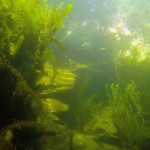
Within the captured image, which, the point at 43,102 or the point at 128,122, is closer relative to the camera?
the point at 128,122

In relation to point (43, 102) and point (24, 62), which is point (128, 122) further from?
point (24, 62)

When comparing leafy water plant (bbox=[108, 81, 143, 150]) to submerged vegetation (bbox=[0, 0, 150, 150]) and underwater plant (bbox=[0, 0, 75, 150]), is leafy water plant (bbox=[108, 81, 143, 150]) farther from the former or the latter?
underwater plant (bbox=[0, 0, 75, 150])

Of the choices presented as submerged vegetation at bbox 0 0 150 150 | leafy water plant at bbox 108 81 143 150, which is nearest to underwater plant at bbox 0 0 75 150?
submerged vegetation at bbox 0 0 150 150

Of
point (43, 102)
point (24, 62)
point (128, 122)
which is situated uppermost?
point (24, 62)

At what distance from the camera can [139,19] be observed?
20.4 meters

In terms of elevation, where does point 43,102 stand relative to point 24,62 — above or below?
below

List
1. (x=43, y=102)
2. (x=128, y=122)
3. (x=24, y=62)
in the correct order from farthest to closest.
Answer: (x=43, y=102) → (x=128, y=122) → (x=24, y=62)

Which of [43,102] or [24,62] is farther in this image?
[43,102]

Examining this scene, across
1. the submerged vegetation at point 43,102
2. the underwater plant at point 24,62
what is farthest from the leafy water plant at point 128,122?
the underwater plant at point 24,62

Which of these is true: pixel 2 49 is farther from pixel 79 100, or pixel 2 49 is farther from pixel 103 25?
pixel 103 25

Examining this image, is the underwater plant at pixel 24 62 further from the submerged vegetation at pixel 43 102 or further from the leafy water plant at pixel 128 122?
the leafy water plant at pixel 128 122

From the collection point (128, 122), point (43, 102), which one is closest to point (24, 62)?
point (43, 102)

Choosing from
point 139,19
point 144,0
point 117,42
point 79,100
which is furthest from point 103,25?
point 79,100

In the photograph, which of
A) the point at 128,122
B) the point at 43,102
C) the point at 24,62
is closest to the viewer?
the point at 24,62
